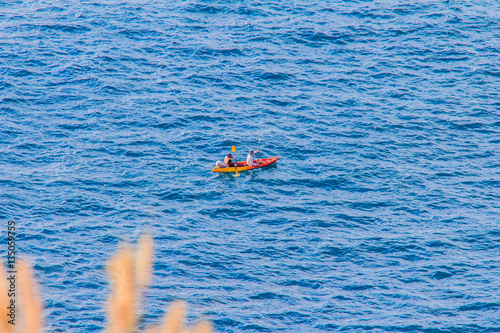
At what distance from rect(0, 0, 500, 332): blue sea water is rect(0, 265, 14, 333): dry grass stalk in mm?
32838

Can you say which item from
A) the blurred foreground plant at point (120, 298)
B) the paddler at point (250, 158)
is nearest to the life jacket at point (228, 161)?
the paddler at point (250, 158)

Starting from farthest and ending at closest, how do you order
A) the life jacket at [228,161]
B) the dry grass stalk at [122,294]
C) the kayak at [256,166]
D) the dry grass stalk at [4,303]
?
the kayak at [256,166] < the life jacket at [228,161] < the dry grass stalk at [122,294] < the dry grass stalk at [4,303]

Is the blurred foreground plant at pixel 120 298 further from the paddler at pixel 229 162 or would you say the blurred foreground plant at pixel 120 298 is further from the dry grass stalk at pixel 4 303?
the paddler at pixel 229 162

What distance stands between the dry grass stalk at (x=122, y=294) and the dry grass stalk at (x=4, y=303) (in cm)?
69

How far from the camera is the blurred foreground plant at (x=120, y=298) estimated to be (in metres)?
4.37

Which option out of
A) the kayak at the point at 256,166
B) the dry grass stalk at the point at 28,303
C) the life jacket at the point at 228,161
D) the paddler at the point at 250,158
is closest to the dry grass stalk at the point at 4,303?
the dry grass stalk at the point at 28,303

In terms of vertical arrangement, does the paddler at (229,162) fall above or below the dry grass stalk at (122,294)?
above

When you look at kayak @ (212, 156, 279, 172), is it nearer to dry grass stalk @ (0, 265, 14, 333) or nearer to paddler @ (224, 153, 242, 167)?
paddler @ (224, 153, 242, 167)

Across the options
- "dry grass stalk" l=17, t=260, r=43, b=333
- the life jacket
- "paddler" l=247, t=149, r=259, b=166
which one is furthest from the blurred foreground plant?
"paddler" l=247, t=149, r=259, b=166

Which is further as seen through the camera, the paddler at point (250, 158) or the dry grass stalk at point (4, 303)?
the paddler at point (250, 158)

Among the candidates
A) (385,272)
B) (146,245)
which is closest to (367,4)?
(385,272)

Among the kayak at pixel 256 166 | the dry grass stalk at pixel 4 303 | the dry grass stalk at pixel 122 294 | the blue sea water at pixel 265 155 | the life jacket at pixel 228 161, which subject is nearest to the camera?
the dry grass stalk at pixel 4 303

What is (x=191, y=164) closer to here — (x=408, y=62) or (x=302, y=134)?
(x=302, y=134)

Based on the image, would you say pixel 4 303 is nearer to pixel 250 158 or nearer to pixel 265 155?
pixel 250 158
